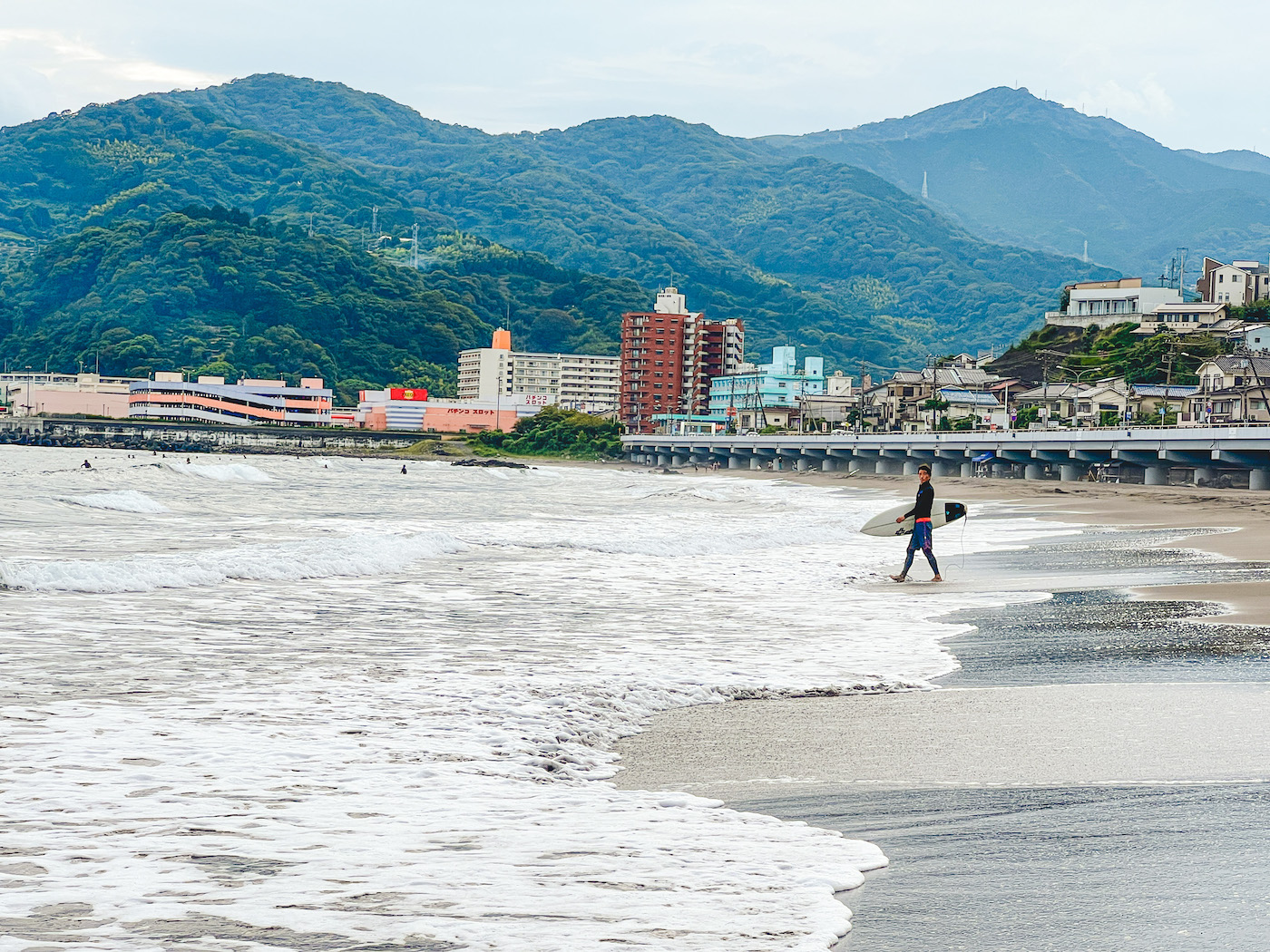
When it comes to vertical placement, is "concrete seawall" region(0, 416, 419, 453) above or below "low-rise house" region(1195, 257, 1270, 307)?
below

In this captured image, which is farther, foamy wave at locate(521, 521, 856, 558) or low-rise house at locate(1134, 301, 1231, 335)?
low-rise house at locate(1134, 301, 1231, 335)

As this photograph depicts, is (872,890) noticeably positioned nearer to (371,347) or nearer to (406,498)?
(406,498)

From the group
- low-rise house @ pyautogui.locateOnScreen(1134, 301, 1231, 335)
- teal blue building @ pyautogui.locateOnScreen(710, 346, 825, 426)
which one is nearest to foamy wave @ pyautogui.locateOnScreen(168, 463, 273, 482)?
low-rise house @ pyautogui.locateOnScreen(1134, 301, 1231, 335)

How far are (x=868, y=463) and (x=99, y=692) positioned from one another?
76.8m

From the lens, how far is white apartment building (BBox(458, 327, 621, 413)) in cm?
16788

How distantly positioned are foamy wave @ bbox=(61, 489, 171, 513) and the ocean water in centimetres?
1357

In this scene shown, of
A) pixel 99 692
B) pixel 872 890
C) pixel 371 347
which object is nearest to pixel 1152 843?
pixel 872 890


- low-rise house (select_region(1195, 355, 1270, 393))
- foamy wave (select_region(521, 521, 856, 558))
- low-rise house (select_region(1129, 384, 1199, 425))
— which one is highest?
low-rise house (select_region(1195, 355, 1270, 393))

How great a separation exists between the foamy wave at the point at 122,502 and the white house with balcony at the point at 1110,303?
89807mm

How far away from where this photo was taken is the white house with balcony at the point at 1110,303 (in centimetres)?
10694

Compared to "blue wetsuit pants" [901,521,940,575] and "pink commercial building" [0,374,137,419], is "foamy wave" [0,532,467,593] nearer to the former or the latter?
"blue wetsuit pants" [901,521,940,575]

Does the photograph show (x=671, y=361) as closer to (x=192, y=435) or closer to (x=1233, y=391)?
(x=192, y=435)

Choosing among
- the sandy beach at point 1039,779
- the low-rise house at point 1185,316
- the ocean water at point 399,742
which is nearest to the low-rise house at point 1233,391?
the low-rise house at point 1185,316

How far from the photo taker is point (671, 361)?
492ft
